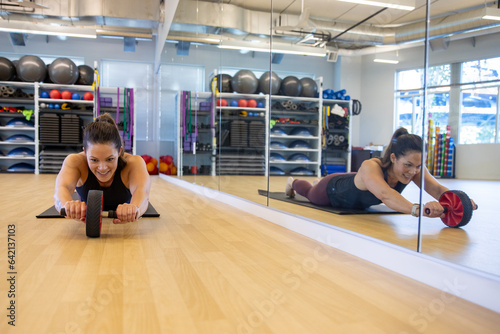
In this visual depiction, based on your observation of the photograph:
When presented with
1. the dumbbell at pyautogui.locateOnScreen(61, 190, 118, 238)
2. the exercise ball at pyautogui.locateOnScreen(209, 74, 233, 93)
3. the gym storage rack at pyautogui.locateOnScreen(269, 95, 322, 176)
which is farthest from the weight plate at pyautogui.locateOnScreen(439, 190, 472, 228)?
the exercise ball at pyautogui.locateOnScreen(209, 74, 233, 93)

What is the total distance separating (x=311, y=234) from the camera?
2.16m

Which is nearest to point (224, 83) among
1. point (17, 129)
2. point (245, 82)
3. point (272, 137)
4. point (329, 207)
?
point (245, 82)

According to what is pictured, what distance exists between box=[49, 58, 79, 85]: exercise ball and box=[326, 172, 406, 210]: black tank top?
269 inches

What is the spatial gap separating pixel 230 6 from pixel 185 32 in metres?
2.20

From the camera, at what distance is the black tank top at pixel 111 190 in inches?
95.1

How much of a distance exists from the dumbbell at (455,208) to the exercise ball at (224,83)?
104 inches

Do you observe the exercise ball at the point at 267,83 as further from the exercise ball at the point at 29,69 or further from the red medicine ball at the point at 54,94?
the exercise ball at the point at 29,69

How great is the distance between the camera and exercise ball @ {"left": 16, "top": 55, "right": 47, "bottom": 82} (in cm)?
782

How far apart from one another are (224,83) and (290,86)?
1.44 m

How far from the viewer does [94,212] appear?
198 centimetres

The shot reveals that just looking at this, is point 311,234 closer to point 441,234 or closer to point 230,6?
point 441,234

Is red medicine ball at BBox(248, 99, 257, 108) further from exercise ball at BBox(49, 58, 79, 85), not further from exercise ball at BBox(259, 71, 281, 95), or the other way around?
exercise ball at BBox(49, 58, 79, 85)

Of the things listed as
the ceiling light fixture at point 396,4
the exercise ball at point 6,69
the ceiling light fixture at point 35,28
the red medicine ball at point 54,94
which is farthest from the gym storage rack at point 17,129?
the ceiling light fixture at point 396,4

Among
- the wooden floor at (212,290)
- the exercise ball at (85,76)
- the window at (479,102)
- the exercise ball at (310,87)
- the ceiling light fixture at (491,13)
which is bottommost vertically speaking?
the wooden floor at (212,290)
